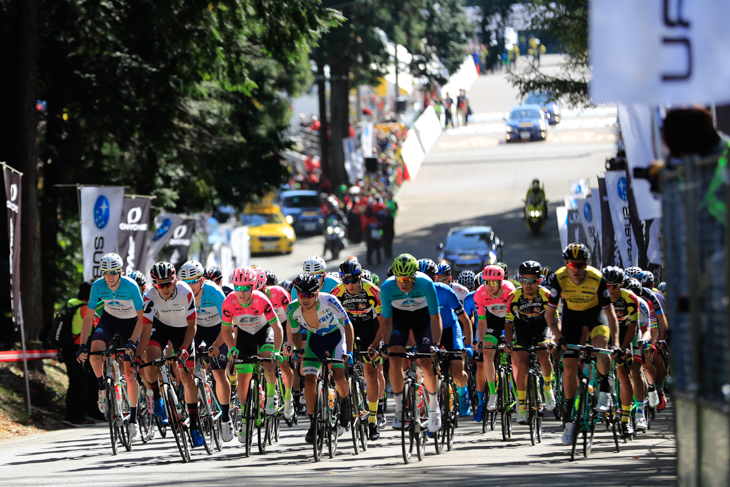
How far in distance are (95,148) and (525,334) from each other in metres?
11.5

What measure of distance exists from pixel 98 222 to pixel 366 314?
19.9ft

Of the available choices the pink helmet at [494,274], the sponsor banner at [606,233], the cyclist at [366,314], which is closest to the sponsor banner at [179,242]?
the sponsor banner at [606,233]

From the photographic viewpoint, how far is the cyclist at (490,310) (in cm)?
1273

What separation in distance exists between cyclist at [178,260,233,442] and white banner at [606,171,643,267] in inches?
314

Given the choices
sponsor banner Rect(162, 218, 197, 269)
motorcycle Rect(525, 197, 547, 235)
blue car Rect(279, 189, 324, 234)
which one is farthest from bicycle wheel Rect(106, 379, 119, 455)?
blue car Rect(279, 189, 324, 234)

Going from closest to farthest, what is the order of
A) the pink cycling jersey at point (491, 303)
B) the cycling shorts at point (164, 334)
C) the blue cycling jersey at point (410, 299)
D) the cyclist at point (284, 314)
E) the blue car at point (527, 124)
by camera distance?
1. the blue cycling jersey at point (410, 299)
2. the cycling shorts at point (164, 334)
3. the cyclist at point (284, 314)
4. the pink cycling jersey at point (491, 303)
5. the blue car at point (527, 124)

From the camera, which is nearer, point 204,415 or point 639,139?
point 639,139

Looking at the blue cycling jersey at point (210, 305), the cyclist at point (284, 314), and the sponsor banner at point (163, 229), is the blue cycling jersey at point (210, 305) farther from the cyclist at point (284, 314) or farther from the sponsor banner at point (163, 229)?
the sponsor banner at point (163, 229)

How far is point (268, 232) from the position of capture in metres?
37.8

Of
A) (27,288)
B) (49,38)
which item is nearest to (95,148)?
(49,38)

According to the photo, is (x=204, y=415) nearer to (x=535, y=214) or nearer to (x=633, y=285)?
(x=633, y=285)

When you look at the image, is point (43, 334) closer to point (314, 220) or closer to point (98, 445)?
point (98, 445)

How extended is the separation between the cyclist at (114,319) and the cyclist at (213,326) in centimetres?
70

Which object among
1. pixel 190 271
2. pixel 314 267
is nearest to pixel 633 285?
pixel 314 267
